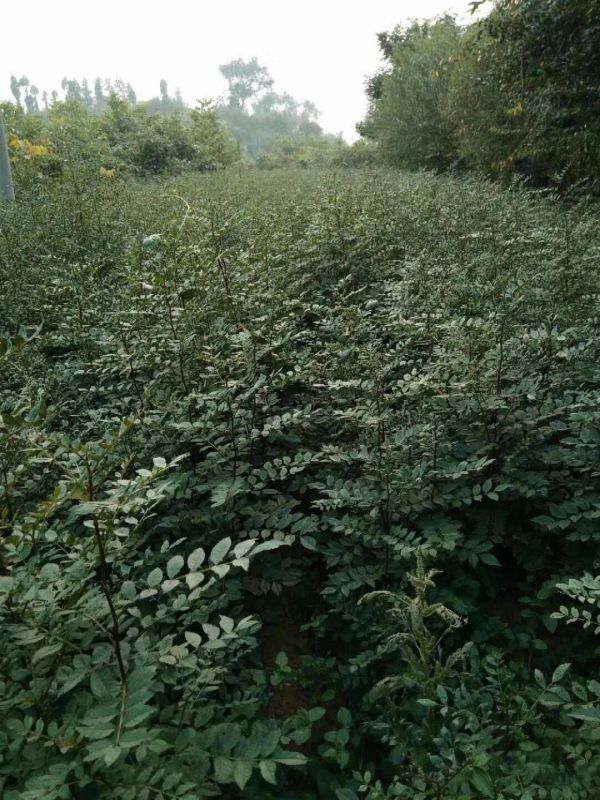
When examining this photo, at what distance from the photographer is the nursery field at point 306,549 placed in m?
1.54

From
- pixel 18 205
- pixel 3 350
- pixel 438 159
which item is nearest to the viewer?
pixel 3 350

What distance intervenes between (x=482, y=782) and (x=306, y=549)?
1258mm

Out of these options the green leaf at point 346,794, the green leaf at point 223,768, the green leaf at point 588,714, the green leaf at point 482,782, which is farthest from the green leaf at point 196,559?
the green leaf at point 588,714

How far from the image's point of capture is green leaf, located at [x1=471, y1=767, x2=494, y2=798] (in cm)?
154

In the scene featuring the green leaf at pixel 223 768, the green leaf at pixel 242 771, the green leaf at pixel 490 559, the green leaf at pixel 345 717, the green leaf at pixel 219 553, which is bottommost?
the green leaf at pixel 345 717

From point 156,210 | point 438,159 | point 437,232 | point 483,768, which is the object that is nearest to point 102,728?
point 483,768

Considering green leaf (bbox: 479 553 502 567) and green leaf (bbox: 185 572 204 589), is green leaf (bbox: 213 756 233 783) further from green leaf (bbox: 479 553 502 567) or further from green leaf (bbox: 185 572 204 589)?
green leaf (bbox: 479 553 502 567)

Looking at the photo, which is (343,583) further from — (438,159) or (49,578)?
(438,159)

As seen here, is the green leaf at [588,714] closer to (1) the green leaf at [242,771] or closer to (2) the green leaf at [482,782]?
(2) the green leaf at [482,782]

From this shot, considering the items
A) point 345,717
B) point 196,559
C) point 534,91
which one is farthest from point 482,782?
point 534,91

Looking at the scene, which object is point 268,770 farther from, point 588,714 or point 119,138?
point 119,138

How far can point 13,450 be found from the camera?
6.89 ft

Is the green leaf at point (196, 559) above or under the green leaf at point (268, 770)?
above

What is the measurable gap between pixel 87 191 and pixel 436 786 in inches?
302
